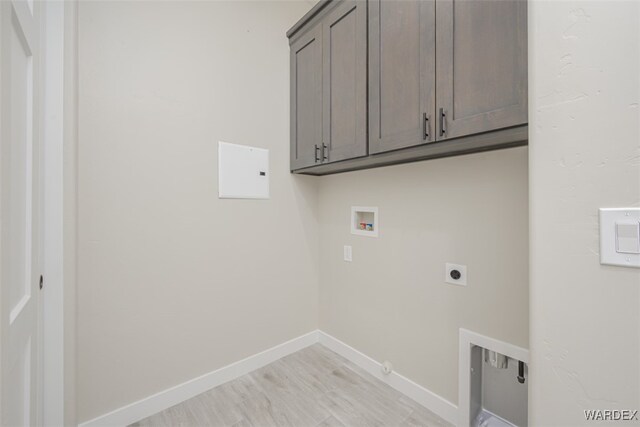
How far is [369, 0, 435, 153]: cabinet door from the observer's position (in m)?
1.22

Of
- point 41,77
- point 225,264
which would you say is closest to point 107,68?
point 41,77

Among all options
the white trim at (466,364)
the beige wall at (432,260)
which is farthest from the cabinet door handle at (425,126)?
the white trim at (466,364)

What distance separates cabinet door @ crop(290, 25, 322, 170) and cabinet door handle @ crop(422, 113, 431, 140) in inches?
29.1

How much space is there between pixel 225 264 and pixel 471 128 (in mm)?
1621

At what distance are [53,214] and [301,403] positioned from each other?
5.41 feet

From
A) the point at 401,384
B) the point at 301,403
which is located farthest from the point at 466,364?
the point at 301,403

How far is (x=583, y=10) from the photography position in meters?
Result: 0.59

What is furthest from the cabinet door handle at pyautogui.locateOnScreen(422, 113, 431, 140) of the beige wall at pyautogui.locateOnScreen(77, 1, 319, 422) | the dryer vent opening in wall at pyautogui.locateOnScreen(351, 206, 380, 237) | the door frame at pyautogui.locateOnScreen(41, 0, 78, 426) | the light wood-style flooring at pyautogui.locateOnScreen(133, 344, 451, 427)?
the door frame at pyautogui.locateOnScreen(41, 0, 78, 426)

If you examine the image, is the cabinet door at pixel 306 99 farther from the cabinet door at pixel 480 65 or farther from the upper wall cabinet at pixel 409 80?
the cabinet door at pixel 480 65

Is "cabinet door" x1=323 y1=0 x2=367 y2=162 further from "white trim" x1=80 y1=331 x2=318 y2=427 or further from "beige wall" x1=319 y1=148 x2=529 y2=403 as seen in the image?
"white trim" x1=80 y1=331 x2=318 y2=427

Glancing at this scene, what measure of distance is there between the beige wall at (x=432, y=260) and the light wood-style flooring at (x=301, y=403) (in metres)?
0.18

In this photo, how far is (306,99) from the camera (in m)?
1.92

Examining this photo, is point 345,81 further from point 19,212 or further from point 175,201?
point 19,212

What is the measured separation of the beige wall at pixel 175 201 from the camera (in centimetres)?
138
